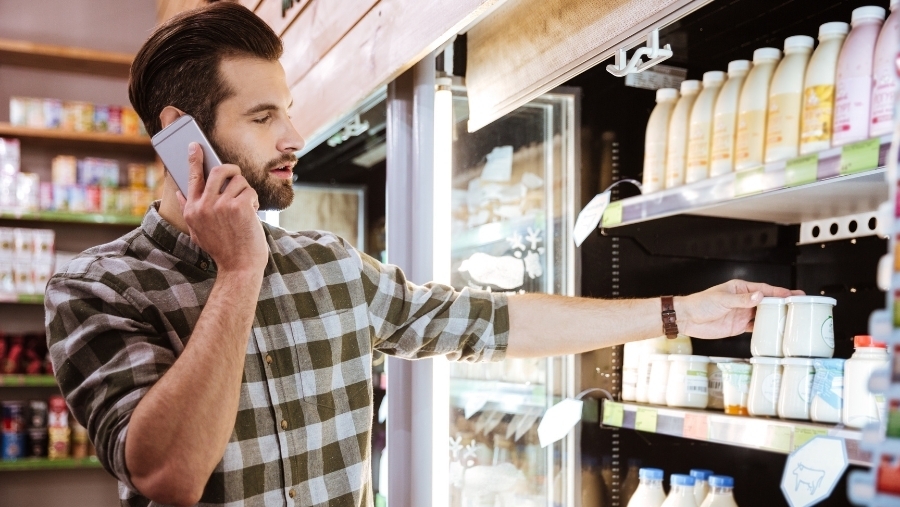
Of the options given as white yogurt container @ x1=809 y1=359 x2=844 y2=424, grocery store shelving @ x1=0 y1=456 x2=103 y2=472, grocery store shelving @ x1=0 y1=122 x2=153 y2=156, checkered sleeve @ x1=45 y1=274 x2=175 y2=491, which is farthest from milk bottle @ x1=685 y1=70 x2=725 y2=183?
grocery store shelving @ x1=0 y1=456 x2=103 y2=472

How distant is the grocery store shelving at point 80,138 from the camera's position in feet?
14.4

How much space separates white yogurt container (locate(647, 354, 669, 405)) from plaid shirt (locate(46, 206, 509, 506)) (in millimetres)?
474

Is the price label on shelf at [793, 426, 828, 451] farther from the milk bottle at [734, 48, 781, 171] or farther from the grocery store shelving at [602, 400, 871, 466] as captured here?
the milk bottle at [734, 48, 781, 171]

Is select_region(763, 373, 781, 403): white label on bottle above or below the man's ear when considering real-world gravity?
below

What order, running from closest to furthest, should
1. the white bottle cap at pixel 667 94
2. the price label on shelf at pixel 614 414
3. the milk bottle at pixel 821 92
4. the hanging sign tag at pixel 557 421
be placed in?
the milk bottle at pixel 821 92 < the price label on shelf at pixel 614 414 < the white bottle cap at pixel 667 94 < the hanging sign tag at pixel 557 421

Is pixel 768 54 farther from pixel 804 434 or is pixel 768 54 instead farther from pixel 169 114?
pixel 169 114

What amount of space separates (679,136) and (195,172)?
3.39ft

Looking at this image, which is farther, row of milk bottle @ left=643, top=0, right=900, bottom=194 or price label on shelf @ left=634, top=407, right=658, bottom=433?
price label on shelf @ left=634, top=407, right=658, bottom=433

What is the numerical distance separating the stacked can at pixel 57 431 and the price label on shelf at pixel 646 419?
3.51 metres

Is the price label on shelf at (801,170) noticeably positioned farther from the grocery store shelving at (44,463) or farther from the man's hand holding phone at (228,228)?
A: the grocery store shelving at (44,463)

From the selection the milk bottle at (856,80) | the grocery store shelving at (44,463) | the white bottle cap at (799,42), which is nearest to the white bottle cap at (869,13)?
the milk bottle at (856,80)

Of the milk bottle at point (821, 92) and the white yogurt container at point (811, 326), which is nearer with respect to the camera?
the milk bottle at point (821, 92)

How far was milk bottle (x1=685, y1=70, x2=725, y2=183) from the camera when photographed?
66.6 inches

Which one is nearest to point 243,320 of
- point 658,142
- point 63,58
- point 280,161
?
point 280,161
